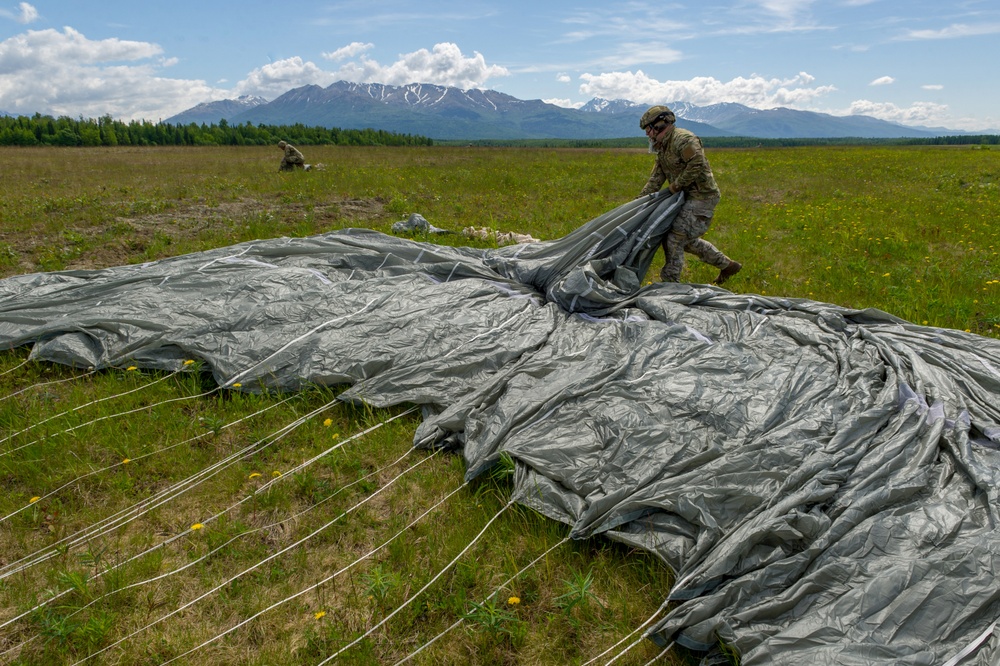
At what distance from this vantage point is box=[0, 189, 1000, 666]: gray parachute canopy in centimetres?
214

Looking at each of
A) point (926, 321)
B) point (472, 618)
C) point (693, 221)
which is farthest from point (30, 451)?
point (926, 321)

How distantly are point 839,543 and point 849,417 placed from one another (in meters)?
0.94

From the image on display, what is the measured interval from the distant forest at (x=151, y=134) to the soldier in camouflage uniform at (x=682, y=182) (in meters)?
39.0

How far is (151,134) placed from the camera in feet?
157

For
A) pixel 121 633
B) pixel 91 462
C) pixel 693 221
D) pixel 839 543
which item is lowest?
pixel 121 633

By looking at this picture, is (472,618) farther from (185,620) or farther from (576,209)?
(576,209)

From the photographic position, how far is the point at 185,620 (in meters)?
2.39

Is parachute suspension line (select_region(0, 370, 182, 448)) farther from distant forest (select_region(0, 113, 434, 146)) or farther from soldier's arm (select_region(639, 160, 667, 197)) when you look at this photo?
distant forest (select_region(0, 113, 434, 146))

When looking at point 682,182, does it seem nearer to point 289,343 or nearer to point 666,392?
point 666,392

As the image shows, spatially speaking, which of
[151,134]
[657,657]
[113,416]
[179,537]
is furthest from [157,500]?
[151,134]

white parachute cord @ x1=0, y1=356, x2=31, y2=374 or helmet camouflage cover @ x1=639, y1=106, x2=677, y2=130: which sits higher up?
helmet camouflage cover @ x1=639, y1=106, x2=677, y2=130

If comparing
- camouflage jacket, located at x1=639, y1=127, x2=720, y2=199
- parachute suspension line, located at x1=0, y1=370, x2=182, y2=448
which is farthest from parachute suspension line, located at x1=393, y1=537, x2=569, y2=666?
camouflage jacket, located at x1=639, y1=127, x2=720, y2=199

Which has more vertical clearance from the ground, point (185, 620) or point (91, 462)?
point (91, 462)

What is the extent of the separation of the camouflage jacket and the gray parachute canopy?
0.23 metres
